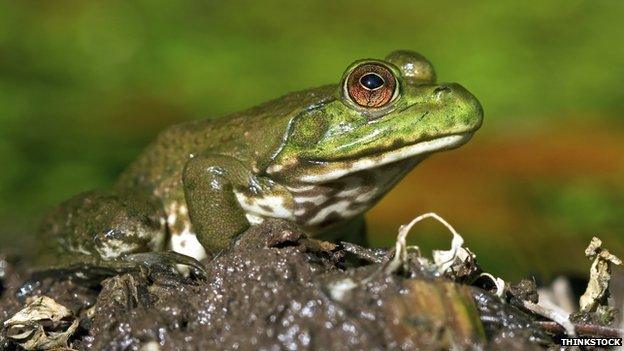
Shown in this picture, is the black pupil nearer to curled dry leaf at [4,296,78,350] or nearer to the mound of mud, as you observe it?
the mound of mud

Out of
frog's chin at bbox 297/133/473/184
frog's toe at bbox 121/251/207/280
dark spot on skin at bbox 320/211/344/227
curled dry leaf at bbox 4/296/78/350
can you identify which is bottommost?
curled dry leaf at bbox 4/296/78/350

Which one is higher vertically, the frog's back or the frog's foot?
the frog's back

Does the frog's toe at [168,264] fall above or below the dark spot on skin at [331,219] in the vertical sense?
below

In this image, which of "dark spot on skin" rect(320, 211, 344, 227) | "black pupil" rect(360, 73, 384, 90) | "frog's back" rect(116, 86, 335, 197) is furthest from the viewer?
"dark spot on skin" rect(320, 211, 344, 227)

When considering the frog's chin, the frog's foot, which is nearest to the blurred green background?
the frog's foot

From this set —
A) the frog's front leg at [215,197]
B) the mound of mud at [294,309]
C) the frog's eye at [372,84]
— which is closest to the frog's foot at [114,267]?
the frog's front leg at [215,197]

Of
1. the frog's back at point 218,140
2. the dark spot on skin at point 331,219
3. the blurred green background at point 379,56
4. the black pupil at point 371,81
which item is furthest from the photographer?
the blurred green background at point 379,56

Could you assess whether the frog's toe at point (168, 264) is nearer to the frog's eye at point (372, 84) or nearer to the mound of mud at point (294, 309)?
the mound of mud at point (294, 309)

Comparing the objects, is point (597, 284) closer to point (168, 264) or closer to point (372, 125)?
point (372, 125)

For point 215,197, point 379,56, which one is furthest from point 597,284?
point 379,56
